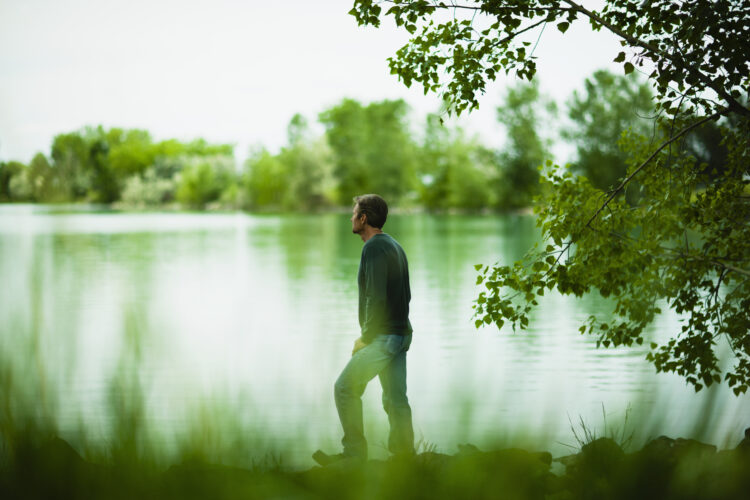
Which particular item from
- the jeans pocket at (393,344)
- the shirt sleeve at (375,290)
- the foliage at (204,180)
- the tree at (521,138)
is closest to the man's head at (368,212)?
the shirt sleeve at (375,290)

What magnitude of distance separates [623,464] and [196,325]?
13.7 m

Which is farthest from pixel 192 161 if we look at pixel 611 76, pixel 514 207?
pixel 611 76

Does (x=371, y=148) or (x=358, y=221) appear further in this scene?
(x=371, y=148)

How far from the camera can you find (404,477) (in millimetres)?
2758

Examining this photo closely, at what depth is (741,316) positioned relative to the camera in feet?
18.0

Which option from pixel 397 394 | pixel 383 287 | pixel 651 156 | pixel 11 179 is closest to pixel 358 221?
pixel 383 287

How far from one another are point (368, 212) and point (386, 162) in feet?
363

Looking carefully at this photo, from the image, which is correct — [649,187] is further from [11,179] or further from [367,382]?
Answer: [11,179]

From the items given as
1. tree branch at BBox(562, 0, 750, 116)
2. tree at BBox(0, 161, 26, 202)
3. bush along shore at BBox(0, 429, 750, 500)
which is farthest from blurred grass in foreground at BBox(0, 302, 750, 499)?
tree branch at BBox(562, 0, 750, 116)

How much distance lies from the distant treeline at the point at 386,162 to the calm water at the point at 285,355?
33.2 metres

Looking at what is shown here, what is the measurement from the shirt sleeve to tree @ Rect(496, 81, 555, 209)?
8598cm

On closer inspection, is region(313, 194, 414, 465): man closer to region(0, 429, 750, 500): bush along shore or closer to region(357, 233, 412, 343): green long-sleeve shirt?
region(357, 233, 412, 343): green long-sleeve shirt

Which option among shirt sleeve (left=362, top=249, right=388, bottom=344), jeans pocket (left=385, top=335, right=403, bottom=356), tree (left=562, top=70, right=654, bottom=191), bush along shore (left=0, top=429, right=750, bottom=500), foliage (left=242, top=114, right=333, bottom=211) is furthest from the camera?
foliage (left=242, top=114, right=333, bottom=211)

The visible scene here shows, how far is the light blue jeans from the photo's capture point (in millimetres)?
4879
